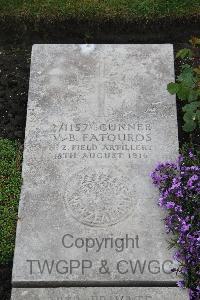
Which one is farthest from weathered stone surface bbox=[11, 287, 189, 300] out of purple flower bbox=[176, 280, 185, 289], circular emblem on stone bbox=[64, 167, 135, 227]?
circular emblem on stone bbox=[64, 167, 135, 227]

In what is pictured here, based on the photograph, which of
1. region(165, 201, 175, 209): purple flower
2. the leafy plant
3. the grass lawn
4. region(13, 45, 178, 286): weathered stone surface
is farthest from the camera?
the grass lawn

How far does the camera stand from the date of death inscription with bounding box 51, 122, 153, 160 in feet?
14.9

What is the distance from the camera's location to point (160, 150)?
180 inches

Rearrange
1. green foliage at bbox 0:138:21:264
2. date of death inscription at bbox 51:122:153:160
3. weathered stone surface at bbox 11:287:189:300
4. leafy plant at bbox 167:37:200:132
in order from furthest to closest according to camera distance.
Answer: leafy plant at bbox 167:37:200:132 < date of death inscription at bbox 51:122:153:160 < green foliage at bbox 0:138:21:264 < weathered stone surface at bbox 11:287:189:300

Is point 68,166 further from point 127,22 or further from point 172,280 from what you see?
point 127,22

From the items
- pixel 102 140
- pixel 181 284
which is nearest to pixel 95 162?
pixel 102 140

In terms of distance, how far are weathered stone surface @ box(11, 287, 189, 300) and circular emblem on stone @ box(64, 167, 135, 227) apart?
444 millimetres

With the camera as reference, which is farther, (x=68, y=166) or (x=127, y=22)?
(x=127, y=22)

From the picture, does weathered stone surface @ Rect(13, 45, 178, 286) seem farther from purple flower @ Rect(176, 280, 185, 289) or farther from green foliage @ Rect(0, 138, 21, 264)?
green foliage @ Rect(0, 138, 21, 264)

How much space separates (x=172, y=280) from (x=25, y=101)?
6.72ft

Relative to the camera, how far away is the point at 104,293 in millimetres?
4016

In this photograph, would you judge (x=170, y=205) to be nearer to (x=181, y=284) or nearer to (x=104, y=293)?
(x=181, y=284)

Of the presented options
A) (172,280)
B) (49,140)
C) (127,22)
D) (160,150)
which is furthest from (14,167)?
(127,22)

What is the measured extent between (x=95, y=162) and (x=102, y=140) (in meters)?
0.18
